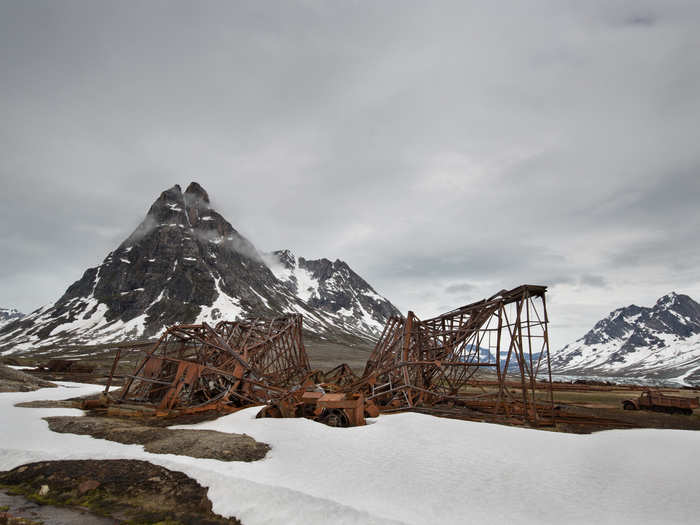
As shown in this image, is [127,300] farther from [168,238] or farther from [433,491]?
[433,491]

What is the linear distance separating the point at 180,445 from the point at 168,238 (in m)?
183

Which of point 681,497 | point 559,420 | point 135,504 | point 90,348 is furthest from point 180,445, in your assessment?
point 90,348

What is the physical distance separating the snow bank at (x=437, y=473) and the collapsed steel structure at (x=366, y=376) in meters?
3.98

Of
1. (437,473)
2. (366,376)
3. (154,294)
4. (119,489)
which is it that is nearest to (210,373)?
(366,376)

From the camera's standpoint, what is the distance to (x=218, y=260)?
624 ft

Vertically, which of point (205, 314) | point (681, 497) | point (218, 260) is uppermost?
point (218, 260)

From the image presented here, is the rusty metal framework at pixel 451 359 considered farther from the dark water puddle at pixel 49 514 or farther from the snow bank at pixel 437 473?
the dark water puddle at pixel 49 514

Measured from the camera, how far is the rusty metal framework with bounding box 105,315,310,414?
2286cm

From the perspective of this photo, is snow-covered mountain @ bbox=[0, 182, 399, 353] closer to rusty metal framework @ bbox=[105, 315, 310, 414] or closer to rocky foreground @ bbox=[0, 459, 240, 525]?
rusty metal framework @ bbox=[105, 315, 310, 414]

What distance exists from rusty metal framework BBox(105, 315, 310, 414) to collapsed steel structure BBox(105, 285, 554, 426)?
2.7 inches

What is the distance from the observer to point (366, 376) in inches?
1075

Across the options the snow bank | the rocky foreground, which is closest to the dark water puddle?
the rocky foreground

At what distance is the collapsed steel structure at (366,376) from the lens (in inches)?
781

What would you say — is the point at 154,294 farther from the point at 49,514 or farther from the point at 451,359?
the point at 49,514
